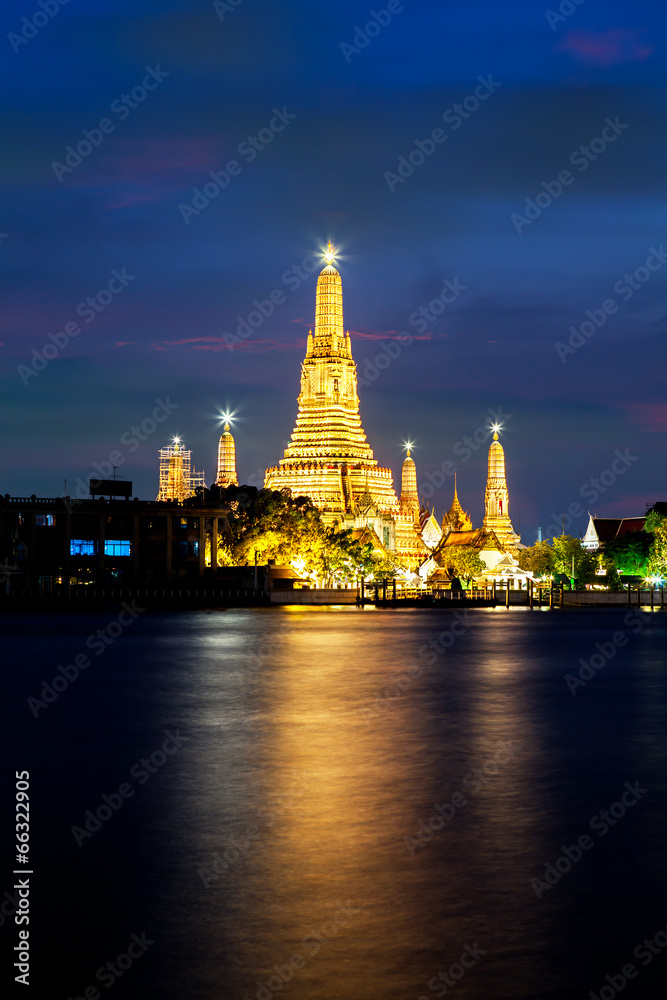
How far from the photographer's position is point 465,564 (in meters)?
151

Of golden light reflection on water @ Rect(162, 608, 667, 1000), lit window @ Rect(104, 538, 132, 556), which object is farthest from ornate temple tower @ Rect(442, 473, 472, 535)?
golden light reflection on water @ Rect(162, 608, 667, 1000)

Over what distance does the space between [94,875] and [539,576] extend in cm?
15558

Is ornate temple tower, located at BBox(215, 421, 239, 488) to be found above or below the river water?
above

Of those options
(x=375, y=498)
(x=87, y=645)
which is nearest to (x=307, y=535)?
(x=375, y=498)

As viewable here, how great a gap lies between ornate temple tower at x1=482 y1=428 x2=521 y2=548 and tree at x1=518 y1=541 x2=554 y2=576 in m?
3.28

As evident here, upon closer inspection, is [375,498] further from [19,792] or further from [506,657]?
[19,792]

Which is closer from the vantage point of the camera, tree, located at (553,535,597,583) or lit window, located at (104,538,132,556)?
lit window, located at (104,538,132,556)

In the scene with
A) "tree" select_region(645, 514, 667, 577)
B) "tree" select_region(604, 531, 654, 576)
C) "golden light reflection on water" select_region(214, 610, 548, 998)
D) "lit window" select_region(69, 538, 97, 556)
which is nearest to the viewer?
"golden light reflection on water" select_region(214, 610, 548, 998)

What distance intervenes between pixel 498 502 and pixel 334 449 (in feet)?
145

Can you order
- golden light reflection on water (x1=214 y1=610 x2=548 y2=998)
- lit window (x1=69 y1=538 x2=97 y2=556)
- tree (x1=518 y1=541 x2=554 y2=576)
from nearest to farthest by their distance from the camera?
golden light reflection on water (x1=214 y1=610 x2=548 y2=998) < lit window (x1=69 y1=538 x2=97 y2=556) < tree (x1=518 y1=541 x2=554 y2=576)

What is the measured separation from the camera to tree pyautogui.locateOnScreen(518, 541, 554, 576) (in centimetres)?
16250

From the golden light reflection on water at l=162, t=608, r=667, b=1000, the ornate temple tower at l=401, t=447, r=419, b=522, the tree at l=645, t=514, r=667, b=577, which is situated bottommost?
the golden light reflection on water at l=162, t=608, r=667, b=1000

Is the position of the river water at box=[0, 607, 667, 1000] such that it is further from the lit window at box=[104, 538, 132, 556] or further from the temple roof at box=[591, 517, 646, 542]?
the temple roof at box=[591, 517, 646, 542]

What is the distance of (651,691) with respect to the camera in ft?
136
